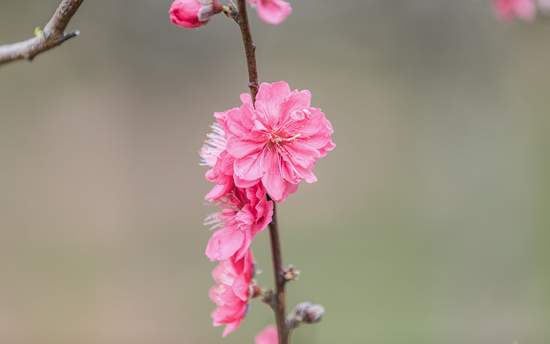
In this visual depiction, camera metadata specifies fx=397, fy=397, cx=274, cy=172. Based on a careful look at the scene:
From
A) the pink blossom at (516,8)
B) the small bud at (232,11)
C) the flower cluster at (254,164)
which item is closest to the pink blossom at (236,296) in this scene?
the flower cluster at (254,164)

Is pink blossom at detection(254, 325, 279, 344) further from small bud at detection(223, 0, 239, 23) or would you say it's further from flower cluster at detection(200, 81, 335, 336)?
small bud at detection(223, 0, 239, 23)

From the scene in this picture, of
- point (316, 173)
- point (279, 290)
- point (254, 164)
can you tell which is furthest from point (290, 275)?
point (316, 173)

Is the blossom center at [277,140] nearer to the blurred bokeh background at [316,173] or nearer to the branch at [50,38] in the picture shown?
the branch at [50,38]

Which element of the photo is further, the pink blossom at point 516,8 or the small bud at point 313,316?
the pink blossom at point 516,8

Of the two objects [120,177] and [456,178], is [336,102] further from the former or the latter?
[120,177]

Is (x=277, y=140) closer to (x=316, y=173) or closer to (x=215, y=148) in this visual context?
(x=215, y=148)

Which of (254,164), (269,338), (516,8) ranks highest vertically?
(516,8)

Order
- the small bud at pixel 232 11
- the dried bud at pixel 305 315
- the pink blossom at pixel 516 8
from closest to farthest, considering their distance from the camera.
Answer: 1. the small bud at pixel 232 11
2. the dried bud at pixel 305 315
3. the pink blossom at pixel 516 8
